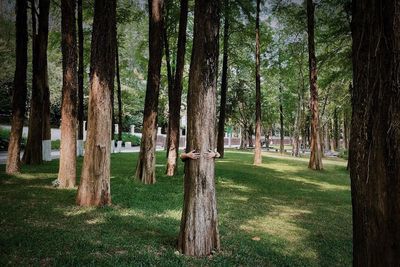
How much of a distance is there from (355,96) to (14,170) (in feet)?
41.4

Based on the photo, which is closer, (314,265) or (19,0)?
(314,265)

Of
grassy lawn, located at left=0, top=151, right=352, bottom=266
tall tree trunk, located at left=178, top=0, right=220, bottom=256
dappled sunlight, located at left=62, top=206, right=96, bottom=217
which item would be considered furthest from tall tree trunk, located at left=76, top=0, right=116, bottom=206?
tall tree trunk, located at left=178, top=0, right=220, bottom=256

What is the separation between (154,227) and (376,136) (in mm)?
4385

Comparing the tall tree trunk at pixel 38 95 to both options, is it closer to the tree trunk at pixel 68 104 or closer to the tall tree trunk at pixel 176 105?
the tall tree trunk at pixel 176 105

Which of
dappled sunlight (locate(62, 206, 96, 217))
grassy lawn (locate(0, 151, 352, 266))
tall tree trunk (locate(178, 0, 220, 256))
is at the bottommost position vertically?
grassy lawn (locate(0, 151, 352, 266))

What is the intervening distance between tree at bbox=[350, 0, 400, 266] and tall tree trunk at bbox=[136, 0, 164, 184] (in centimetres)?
898

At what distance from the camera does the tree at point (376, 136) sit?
10.0 feet

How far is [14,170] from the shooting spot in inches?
511

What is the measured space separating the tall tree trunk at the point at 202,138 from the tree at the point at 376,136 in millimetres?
2240

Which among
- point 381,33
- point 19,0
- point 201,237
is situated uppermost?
point 19,0

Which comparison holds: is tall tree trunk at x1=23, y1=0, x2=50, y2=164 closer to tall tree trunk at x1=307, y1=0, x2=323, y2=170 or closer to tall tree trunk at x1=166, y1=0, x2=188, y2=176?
tall tree trunk at x1=166, y1=0, x2=188, y2=176

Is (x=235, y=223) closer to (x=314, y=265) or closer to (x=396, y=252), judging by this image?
(x=314, y=265)

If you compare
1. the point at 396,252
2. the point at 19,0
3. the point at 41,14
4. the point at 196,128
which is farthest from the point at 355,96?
the point at 41,14

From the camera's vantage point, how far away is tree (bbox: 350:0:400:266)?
10.0 ft
